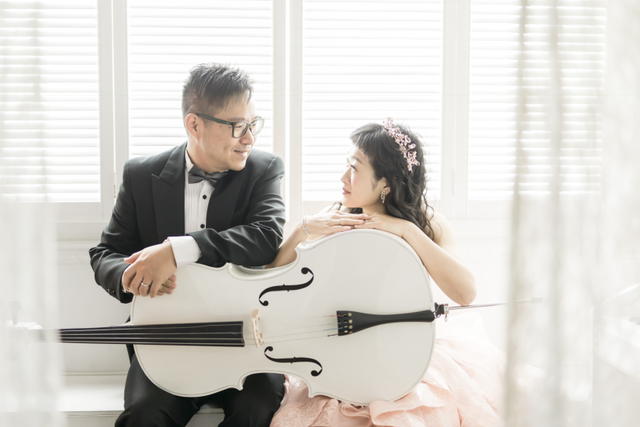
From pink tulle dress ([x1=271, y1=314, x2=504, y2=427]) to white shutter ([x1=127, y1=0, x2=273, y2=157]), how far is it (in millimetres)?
1144

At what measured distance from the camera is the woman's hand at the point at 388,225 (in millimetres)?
1879

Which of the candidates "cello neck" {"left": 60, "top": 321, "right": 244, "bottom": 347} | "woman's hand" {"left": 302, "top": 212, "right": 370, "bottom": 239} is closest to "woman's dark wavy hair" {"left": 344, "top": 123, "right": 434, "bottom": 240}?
"woman's hand" {"left": 302, "top": 212, "right": 370, "bottom": 239}

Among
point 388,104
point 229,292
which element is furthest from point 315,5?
point 229,292

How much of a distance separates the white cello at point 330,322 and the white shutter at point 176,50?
0.94 metres

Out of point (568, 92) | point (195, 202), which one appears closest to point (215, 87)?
point (195, 202)

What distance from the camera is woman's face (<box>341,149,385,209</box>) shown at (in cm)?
201

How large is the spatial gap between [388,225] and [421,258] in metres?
0.14

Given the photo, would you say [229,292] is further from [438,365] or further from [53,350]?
[53,350]

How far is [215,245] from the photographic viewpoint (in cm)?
185

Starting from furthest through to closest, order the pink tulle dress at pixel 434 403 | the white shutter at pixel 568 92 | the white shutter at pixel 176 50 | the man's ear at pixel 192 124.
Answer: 1. the white shutter at pixel 176 50
2. the man's ear at pixel 192 124
3. the pink tulle dress at pixel 434 403
4. the white shutter at pixel 568 92

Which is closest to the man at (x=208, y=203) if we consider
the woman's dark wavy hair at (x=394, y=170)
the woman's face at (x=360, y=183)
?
the woman's face at (x=360, y=183)

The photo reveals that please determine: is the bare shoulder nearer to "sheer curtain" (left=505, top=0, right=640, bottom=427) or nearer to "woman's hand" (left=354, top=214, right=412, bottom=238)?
"woman's hand" (left=354, top=214, right=412, bottom=238)

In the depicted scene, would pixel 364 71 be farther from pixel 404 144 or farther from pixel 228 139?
pixel 228 139

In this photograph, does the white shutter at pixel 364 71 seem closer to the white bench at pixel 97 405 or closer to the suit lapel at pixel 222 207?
the suit lapel at pixel 222 207
